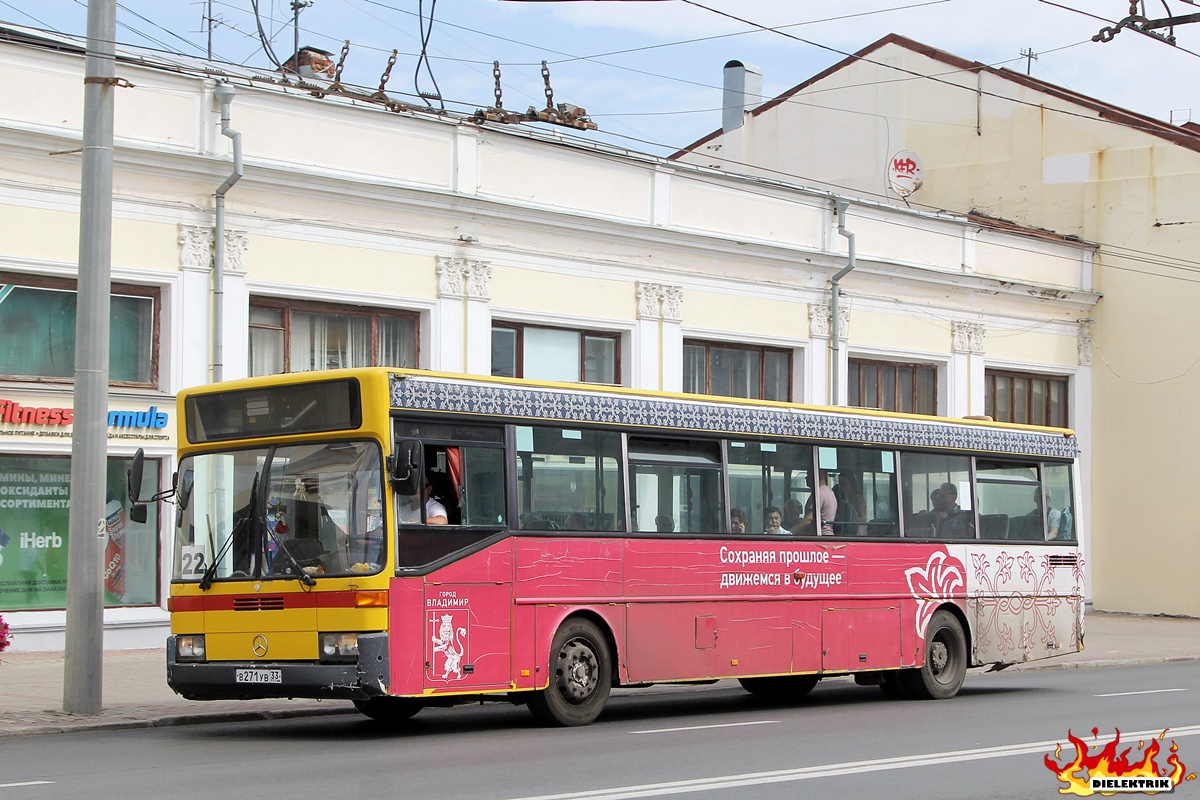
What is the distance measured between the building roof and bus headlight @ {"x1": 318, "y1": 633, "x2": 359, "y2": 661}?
23.2m

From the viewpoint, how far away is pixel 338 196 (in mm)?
22812

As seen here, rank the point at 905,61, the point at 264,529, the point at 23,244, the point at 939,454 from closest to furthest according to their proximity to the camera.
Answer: the point at 264,529 < the point at 939,454 < the point at 23,244 < the point at 905,61

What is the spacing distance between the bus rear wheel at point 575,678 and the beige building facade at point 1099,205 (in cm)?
2149

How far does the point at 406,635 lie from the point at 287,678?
37.9 inches

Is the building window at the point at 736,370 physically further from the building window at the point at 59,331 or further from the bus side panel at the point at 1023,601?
the building window at the point at 59,331

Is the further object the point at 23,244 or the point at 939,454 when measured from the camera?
the point at 23,244

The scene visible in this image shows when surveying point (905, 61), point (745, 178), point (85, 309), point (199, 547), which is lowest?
point (199, 547)

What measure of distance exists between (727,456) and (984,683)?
7033 mm

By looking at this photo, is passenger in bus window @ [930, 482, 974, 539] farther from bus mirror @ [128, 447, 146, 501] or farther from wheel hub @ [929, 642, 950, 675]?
bus mirror @ [128, 447, 146, 501]

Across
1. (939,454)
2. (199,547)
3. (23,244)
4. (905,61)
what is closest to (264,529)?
(199,547)

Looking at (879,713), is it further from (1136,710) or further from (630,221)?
(630,221)

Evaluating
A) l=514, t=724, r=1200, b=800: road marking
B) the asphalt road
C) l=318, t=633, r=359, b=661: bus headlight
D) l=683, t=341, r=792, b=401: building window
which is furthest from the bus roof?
l=683, t=341, r=792, b=401: building window

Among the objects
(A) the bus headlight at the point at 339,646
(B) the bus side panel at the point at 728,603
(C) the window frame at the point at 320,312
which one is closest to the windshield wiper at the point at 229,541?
(A) the bus headlight at the point at 339,646

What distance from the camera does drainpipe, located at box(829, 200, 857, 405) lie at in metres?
29.6
